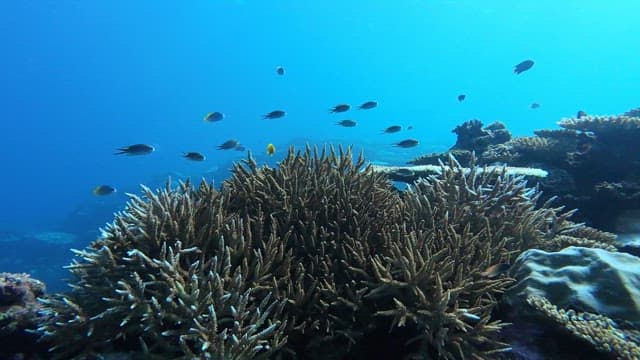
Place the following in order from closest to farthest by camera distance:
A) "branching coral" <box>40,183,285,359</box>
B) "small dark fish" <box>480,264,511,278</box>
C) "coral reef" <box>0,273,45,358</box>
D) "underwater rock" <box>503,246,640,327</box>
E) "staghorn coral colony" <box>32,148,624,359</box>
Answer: "branching coral" <box>40,183,285,359</box> → "staghorn coral colony" <box>32,148,624,359</box> → "underwater rock" <box>503,246,640,327</box> → "small dark fish" <box>480,264,511,278</box> → "coral reef" <box>0,273,45,358</box>

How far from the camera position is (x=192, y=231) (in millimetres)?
3623

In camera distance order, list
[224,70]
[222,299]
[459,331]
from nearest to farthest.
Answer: [222,299]
[459,331]
[224,70]

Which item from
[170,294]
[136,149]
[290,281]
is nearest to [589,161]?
[290,281]

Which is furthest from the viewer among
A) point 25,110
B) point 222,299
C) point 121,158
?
point 25,110

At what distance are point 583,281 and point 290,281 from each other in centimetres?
251

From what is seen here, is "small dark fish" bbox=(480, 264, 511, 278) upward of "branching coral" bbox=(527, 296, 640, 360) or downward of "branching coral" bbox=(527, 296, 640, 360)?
upward

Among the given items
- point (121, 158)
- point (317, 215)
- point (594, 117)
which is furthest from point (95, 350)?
point (121, 158)

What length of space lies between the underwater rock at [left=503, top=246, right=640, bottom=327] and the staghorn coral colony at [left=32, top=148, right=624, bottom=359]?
0.20m

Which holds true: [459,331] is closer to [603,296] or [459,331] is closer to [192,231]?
[603,296]

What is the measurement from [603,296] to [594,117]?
6714 mm

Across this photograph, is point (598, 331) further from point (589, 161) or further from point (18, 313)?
point (589, 161)

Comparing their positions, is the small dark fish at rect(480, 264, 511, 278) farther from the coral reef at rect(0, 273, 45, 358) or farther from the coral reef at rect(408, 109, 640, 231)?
the coral reef at rect(0, 273, 45, 358)

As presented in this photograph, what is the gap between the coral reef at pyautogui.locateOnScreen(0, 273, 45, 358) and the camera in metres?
4.16

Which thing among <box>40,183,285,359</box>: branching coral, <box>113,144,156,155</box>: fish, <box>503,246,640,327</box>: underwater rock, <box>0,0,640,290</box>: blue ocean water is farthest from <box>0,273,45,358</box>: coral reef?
<box>0,0,640,290</box>: blue ocean water
